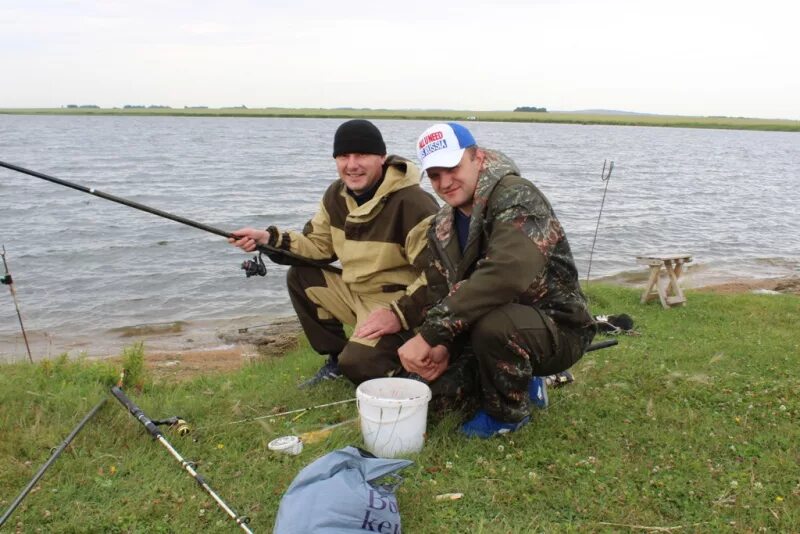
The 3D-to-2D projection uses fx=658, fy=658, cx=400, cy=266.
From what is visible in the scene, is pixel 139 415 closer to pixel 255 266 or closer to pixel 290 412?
pixel 290 412

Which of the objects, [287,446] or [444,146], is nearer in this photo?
[444,146]

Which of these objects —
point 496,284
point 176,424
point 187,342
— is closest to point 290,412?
point 176,424

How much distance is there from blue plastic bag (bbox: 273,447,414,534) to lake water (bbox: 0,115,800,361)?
682 cm

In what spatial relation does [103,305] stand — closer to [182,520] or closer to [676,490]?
[182,520]

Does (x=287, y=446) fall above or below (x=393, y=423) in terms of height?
below

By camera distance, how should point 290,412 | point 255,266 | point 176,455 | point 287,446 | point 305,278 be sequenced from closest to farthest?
point 176,455, point 287,446, point 290,412, point 305,278, point 255,266

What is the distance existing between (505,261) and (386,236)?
55.3 inches

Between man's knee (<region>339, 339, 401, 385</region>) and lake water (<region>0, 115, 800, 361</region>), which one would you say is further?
lake water (<region>0, 115, 800, 361</region>)

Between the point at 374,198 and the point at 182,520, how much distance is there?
2.41m

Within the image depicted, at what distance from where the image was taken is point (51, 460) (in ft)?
10.9

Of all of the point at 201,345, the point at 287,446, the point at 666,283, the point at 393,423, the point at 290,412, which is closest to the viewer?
the point at 393,423

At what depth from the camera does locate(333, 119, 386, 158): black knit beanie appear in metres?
4.58

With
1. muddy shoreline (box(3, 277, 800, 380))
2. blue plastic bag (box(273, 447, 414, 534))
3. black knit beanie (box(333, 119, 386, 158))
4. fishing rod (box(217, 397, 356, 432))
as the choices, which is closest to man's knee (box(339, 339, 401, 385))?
fishing rod (box(217, 397, 356, 432))

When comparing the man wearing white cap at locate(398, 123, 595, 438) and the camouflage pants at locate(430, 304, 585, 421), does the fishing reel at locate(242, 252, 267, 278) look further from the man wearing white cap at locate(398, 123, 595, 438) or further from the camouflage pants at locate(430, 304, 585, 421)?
the camouflage pants at locate(430, 304, 585, 421)
